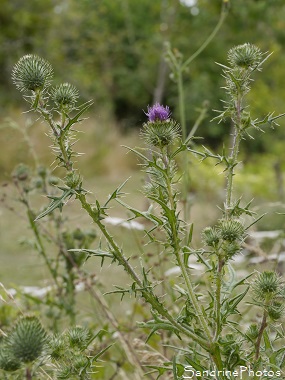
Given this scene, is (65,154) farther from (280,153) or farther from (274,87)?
(274,87)

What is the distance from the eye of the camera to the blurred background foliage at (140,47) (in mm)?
8078

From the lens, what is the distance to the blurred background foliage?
8078 millimetres

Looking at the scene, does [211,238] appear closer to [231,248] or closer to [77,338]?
[231,248]

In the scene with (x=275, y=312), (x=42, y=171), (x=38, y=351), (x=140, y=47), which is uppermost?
(x=140, y=47)

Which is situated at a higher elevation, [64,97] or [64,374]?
[64,97]

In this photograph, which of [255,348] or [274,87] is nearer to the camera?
[255,348]

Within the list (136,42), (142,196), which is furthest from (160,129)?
(136,42)

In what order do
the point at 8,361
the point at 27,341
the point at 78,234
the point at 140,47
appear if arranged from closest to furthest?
the point at 27,341 < the point at 8,361 < the point at 78,234 < the point at 140,47

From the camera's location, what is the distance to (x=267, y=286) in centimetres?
121

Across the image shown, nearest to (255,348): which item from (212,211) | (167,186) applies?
(167,186)

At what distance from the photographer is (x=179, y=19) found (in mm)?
8523

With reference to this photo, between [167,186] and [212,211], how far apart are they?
7.09 m

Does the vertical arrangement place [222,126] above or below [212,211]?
above

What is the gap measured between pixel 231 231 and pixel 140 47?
29.6 feet
